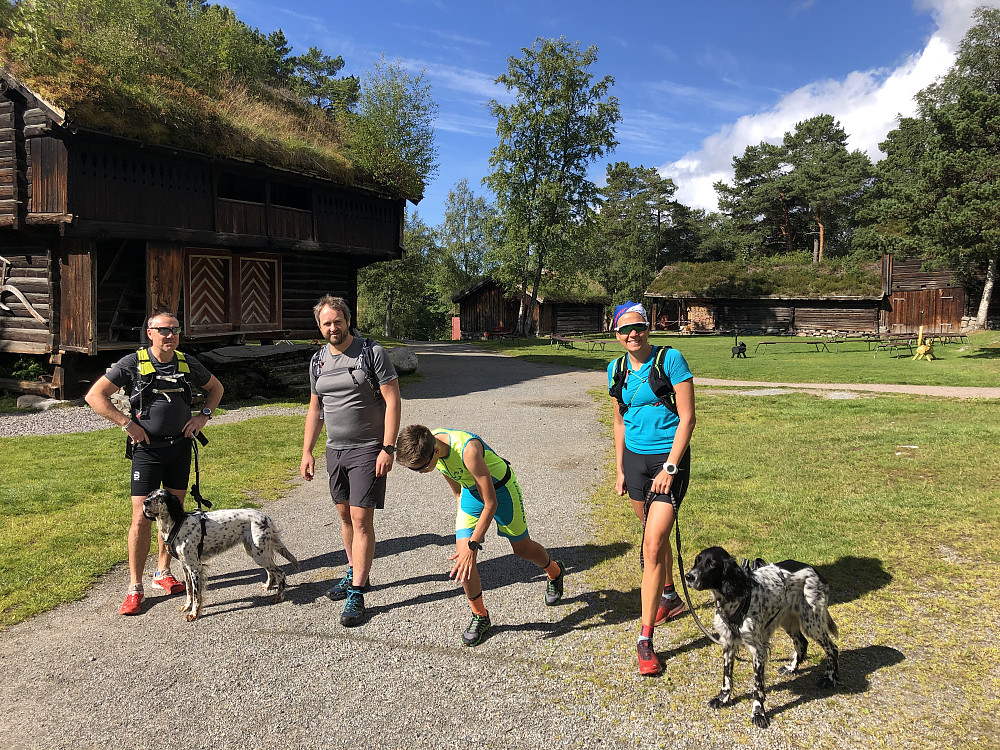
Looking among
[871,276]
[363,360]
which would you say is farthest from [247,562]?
[871,276]

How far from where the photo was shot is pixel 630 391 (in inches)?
172

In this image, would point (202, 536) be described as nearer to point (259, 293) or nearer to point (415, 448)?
point (415, 448)

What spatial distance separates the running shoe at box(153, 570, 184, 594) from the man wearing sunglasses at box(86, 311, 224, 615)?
23cm

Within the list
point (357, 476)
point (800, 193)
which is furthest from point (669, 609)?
point (800, 193)

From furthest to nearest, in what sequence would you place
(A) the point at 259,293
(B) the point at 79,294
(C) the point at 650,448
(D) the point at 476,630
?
1. (A) the point at 259,293
2. (B) the point at 79,294
3. (D) the point at 476,630
4. (C) the point at 650,448

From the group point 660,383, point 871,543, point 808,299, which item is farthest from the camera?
point 808,299

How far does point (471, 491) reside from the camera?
4301 mm

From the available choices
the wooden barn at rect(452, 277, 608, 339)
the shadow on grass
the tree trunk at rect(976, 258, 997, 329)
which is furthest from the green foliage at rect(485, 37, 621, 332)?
the shadow on grass

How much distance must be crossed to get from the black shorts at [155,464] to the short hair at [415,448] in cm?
215

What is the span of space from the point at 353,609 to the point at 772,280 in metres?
49.4

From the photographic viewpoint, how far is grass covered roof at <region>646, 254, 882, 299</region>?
44.9 metres

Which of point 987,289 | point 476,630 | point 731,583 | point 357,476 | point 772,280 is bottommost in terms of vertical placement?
point 476,630

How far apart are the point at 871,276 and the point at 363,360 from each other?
4798cm

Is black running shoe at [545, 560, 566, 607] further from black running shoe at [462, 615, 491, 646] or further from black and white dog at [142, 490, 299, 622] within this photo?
black and white dog at [142, 490, 299, 622]
